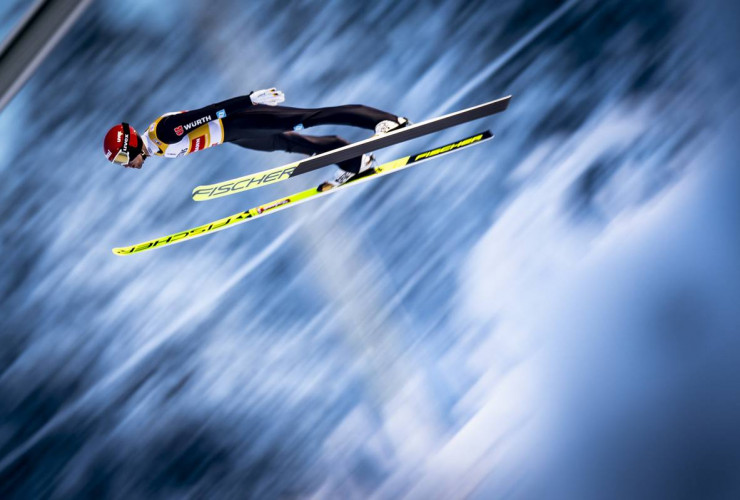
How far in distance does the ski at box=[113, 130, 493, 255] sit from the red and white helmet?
849 mm

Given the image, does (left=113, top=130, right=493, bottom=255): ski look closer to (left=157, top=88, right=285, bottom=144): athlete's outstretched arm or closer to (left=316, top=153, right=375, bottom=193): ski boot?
(left=316, top=153, right=375, bottom=193): ski boot

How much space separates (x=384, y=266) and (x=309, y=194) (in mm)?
1257

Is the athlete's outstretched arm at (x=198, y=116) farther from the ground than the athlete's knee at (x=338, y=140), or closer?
farther from the ground

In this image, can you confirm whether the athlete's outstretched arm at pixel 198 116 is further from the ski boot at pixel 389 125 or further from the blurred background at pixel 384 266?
the blurred background at pixel 384 266

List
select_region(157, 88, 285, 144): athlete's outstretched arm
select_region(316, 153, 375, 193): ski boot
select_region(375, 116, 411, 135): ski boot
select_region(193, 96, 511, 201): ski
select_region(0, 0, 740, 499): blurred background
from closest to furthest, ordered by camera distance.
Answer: select_region(193, 96, 511, 201): ski, select_region(375, 116, 411, 135): ski boot, select_region(157, 88, 285, 144): athlete's outstretched arm, select_region(316, 153, 375, 193): ski boot, select_region(0, 0, 740, 499): blurred background

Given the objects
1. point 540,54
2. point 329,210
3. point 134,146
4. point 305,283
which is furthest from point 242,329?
point 540,54

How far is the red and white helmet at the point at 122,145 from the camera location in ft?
19.1

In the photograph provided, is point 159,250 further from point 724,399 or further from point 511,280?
point 724,399

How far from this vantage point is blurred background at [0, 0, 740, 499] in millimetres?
6699

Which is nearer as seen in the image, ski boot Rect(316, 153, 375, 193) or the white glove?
the white glove

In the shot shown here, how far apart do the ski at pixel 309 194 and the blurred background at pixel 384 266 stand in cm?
84

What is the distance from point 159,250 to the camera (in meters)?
7.45

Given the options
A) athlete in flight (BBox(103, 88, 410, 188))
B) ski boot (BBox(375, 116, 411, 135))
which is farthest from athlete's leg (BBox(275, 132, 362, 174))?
ski boot (BBox(375, 116, 411, 135))

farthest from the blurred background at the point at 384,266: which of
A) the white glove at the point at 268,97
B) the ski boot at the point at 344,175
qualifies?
the white glove at the point at 268,97
